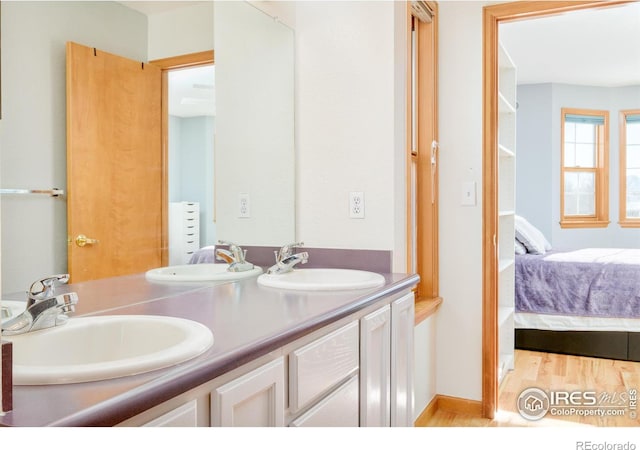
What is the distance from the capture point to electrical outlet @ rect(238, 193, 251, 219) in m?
2.05

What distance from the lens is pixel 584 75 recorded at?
17.3 feet

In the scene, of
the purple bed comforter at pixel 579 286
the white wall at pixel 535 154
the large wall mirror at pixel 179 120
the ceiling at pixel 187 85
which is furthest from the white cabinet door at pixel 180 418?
the white wall at pixel 535 154

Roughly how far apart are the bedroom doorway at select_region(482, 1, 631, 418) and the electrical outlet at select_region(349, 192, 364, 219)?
76 centimetres

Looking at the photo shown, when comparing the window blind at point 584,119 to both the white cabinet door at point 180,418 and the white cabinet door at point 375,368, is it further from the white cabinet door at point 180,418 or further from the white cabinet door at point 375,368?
the white cabinet door at point 180,418

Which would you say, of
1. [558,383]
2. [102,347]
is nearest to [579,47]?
[558,383]

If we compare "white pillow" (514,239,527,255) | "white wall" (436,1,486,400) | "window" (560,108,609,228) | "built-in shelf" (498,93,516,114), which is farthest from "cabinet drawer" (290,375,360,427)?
"window" (560,108,609,228)

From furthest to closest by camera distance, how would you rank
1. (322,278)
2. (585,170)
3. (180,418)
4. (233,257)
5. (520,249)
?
(585,170) → (520,249) → (322,278) → (233,257) → (180,418)

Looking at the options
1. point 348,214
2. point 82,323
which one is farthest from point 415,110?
point 82,323

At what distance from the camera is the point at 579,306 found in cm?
364

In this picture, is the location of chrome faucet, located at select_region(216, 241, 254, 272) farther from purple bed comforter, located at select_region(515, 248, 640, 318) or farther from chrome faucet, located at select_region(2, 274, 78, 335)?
purple bed comforter, located at select_region(515, 248, 640, 318)

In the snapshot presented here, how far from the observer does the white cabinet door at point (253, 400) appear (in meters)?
0.96

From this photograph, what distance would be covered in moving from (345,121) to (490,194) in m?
0.87

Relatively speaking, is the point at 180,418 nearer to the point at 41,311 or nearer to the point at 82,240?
the point at 41,311
